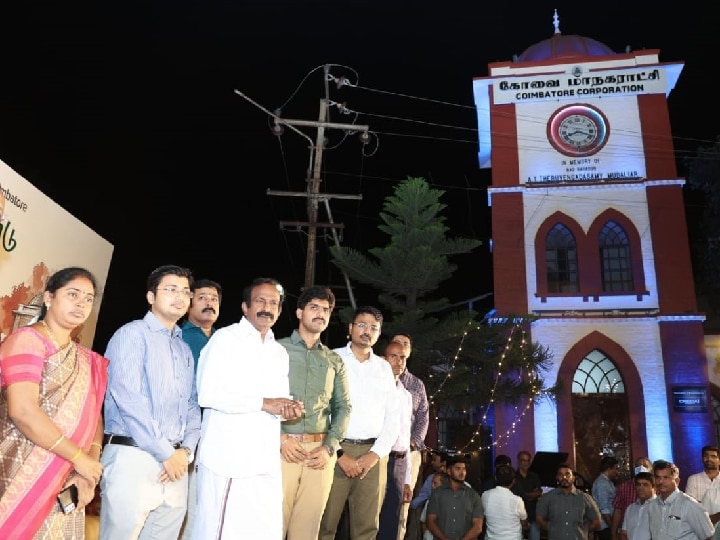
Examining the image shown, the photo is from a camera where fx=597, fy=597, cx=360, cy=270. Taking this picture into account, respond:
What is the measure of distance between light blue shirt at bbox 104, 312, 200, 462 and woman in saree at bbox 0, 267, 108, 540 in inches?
4.2

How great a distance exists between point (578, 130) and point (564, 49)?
2398mm

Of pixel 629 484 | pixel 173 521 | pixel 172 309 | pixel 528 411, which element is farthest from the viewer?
pixel 528 411

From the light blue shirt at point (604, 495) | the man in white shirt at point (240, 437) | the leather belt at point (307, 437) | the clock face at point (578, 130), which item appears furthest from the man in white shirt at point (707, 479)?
the clock face at point (578, 130)

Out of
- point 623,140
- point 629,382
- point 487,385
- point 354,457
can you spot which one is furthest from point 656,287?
point 354,457

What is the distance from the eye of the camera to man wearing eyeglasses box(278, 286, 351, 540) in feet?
11.6

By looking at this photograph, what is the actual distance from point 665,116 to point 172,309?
15.2 meters

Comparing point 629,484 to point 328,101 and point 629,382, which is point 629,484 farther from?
point 328,101

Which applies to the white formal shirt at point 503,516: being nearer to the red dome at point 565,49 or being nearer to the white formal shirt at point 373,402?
the white formal shirt at point 373,402

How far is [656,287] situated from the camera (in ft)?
45.9

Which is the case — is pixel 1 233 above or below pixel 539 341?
below

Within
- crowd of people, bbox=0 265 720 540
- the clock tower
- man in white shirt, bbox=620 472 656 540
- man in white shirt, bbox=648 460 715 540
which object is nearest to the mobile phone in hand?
crowd of people, bbox=0 265 720 540

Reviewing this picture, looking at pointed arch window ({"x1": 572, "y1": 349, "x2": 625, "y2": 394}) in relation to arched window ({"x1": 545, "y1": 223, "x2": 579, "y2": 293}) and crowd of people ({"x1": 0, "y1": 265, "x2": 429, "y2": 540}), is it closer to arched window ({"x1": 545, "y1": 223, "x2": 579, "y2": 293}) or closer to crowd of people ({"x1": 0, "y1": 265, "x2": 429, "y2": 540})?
arched window ({"x1": 545, "y1": 223, "x2": 579, "y2": 293})

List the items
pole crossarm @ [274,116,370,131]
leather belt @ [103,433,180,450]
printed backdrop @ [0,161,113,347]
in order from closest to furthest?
1. leather belt @ [103,433,180,450]
2. printed backdrop @ [0,161,113,347]
3. pole crossarm @ [274,116,370,131]

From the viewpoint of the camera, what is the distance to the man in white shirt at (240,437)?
119 inches
